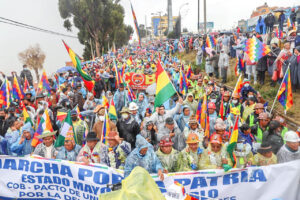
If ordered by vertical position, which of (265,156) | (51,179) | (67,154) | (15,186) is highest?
(265,156)

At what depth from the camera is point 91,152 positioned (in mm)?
4625

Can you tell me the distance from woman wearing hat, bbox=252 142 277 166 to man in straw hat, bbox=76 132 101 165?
2502 millimetres

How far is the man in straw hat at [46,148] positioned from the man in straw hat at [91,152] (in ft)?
1.68

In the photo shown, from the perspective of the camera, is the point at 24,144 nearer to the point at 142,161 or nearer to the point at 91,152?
the point at 91,152

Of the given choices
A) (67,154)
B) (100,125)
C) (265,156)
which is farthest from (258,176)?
(100,125)

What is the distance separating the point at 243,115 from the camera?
6.43 meters

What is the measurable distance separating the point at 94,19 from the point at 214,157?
40.5m

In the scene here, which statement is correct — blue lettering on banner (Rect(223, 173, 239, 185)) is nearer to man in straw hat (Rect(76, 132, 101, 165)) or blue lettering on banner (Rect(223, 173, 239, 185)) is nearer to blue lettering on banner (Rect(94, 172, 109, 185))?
blue lettering on banner (Rect(94, 172, 109, 185))

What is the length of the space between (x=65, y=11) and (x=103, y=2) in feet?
20.0

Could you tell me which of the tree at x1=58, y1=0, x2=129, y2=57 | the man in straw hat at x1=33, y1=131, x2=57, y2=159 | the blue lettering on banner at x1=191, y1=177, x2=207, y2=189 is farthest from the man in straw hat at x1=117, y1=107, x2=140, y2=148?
the tree at x1=58, y1=0, x2=129, y2=57

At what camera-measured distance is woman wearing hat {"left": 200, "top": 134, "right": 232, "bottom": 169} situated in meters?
4.12

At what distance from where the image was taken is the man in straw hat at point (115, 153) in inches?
173

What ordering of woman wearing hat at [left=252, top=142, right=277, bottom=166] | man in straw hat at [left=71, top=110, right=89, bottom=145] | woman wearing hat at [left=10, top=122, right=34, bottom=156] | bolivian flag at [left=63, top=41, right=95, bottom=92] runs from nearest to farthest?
woman wearing hat at [left=252, top=142, right=277, bottom=166], woman wearing hat at [left=10, top=122, right=34, bottom=156], man in straw hat at [left=71, top=110, right=89, bottom=145], bolivian flag at [left=63, top=41, right=95, bottom=92]

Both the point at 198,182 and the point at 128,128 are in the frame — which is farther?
the point at 128,128
